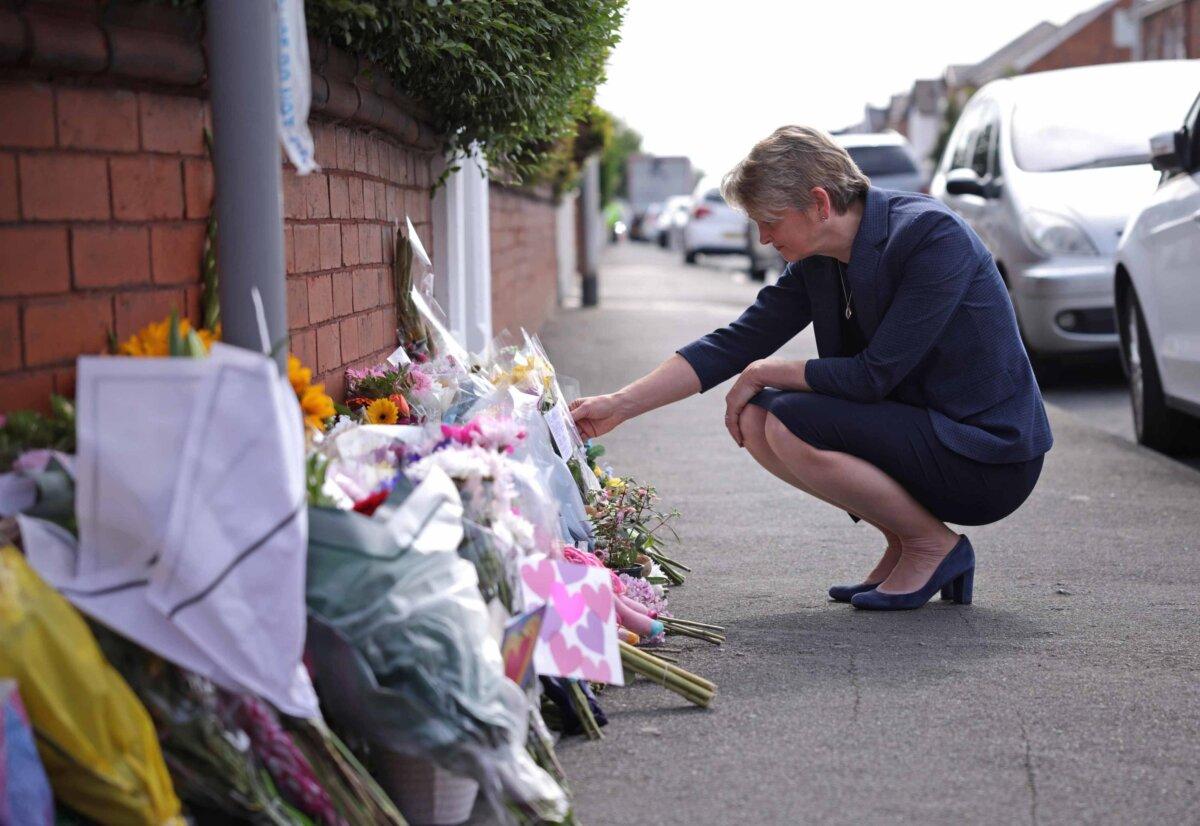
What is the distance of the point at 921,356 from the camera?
4055mm

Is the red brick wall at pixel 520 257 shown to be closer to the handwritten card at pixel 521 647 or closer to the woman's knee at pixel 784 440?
the woman's knee at pixel 784 440

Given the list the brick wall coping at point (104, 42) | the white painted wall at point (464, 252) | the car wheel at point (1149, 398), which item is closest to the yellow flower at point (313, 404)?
the brick wall coping at point (104, 42)

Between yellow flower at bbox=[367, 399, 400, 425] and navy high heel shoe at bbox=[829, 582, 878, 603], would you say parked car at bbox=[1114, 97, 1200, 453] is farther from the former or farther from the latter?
yellow flower at bbox=[367, 399, 400, 425]

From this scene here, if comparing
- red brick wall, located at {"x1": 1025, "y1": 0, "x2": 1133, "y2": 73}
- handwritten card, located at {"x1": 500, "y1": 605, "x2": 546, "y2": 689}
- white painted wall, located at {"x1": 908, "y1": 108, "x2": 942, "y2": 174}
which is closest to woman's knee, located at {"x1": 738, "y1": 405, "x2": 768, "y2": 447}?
handwritten card, located at {"x1": 500, "y1": 605, "x2": 546, "y2": 689}

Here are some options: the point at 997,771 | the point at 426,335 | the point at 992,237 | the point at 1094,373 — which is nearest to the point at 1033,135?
the point at 992,237

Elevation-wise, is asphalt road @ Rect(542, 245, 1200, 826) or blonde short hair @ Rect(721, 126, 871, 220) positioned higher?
blonde short hair @ Rect(721, 126, 871, 220)

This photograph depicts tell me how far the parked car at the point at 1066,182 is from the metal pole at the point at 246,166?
699 cm

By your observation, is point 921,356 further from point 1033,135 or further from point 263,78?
point 1033,135

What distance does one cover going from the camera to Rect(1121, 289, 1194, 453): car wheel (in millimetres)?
7113

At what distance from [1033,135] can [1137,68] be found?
3.09 ft

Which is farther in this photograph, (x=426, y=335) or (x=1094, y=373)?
(x=1094, y=373)

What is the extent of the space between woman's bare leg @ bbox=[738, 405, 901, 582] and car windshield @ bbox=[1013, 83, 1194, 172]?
5686 millimetres

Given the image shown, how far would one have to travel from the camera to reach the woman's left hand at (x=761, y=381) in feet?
14.1

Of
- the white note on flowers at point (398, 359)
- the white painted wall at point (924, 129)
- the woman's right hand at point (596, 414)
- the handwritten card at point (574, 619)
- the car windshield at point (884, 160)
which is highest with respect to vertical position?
the white painted wall at point (924, 129)
